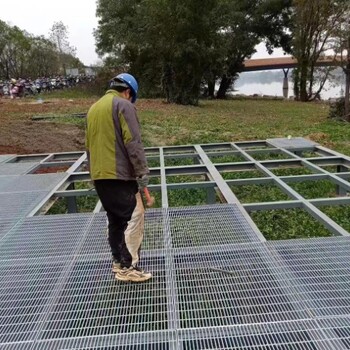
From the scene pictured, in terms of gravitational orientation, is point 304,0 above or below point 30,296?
above

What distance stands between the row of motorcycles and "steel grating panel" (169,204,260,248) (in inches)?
743

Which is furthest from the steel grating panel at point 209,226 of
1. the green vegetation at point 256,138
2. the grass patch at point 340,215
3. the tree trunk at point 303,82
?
the tree trunk at point 303,82

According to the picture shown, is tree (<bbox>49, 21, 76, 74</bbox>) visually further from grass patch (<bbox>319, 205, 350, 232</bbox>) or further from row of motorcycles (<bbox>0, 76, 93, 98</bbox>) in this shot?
grass patch (<bbox>319, 205, 350, 232</bbox>)

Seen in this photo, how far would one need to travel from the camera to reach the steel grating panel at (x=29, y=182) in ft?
14.4

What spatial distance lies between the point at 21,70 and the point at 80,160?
2962cm

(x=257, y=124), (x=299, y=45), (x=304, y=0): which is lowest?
(x=257, y=124)

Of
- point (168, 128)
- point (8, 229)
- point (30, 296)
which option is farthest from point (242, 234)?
point (168, 128)

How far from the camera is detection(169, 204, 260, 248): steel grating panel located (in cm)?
305

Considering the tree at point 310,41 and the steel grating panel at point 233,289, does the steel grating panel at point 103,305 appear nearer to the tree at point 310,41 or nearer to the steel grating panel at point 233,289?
the steel grating panel at point 233,289

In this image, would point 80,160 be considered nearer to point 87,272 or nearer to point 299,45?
point 87,272

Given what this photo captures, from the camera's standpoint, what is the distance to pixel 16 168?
5.33 metres

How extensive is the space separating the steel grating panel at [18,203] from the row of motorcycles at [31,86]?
17.6 m

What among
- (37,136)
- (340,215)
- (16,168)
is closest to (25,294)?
(16,168)

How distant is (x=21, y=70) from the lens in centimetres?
3194
